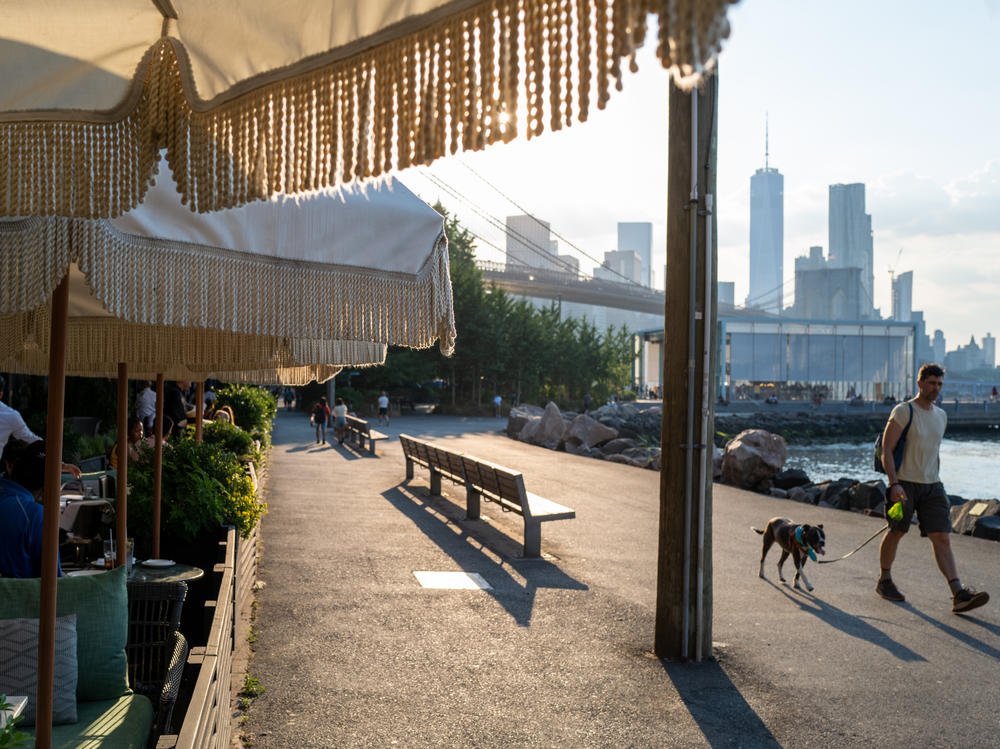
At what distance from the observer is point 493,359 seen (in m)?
56.0

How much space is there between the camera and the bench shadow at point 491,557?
311 inches

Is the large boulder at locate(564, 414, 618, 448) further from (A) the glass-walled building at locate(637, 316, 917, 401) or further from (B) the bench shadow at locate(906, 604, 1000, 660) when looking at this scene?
(A) the glass-walled building at locate(637, 316, 917, 401)

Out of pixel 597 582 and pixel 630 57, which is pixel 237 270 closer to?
pixel 630 57

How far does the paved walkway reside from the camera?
4.90m

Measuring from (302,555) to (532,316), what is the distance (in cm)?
5176

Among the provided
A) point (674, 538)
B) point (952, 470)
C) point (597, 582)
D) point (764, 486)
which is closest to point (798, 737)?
point (674, 538)

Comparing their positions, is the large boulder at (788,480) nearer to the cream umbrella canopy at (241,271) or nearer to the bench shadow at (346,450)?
the bench shadow at (346,450)

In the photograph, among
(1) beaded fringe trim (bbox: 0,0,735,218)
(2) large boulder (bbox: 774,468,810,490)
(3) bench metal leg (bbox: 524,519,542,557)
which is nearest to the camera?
(1) beaded fringe trim (bbox: 0,0,735,218)

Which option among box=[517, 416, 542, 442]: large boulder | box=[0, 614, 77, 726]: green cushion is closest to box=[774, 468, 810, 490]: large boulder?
box=[517, 416, 542, 442]: large boulder

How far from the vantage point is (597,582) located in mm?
8586

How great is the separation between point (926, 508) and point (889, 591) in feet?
3.09

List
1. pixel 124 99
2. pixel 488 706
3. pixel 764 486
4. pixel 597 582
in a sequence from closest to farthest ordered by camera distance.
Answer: pixel 124 99
pixel 488 706
pixel 597 582
pixel 764 486

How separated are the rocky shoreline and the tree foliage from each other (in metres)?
6.47

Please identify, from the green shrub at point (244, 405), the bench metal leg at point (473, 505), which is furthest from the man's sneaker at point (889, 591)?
the green shrub at point (244, 405)
